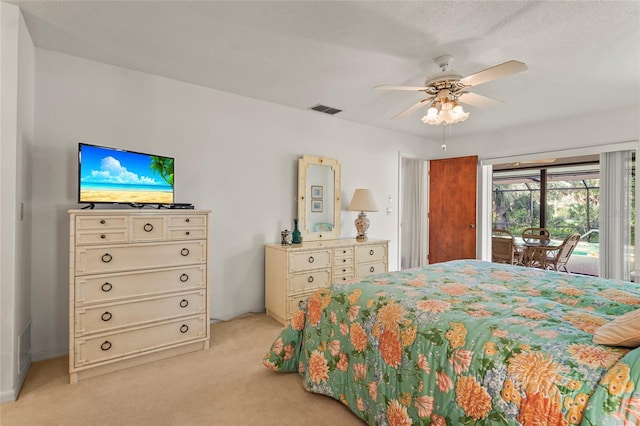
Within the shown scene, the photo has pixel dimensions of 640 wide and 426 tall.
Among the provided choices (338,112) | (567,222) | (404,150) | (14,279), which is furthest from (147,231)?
(567,222)

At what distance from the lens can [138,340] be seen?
7.94ft

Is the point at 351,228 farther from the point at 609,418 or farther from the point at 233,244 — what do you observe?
the point at 609,418

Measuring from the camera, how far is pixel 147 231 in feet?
8.04

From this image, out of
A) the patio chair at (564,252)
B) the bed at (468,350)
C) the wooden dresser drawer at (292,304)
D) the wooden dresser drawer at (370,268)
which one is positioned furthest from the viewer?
the patio chair at (564,252)

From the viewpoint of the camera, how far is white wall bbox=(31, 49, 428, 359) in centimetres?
255

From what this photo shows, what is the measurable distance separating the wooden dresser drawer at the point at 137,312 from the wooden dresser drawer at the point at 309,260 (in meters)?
0.98

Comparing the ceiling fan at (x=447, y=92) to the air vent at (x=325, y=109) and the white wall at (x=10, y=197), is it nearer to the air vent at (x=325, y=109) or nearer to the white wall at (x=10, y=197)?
the air vent at (x=325, y=109)

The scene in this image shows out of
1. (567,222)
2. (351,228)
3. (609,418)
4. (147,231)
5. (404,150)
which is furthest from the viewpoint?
(567,222)

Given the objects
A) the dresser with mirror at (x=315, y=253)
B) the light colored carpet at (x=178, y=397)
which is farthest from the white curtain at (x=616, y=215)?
the light colored carpet at (x=178, y=397)

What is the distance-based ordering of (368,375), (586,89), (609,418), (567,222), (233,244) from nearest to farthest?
(609,418) → (368,375) → (586,89) → (233,244) → (567,222)

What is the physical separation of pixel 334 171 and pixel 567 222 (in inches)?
235

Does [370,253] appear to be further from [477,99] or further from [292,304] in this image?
[477,99]

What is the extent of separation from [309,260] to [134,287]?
1684mm

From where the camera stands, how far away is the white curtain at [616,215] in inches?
146
